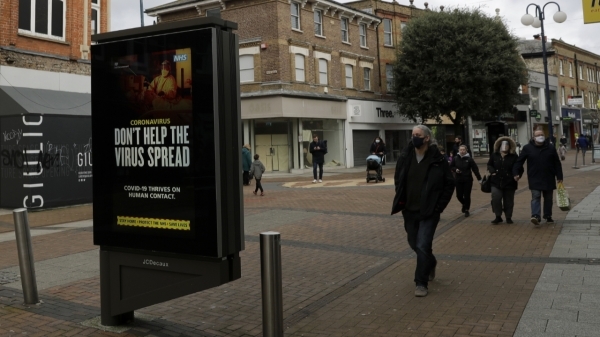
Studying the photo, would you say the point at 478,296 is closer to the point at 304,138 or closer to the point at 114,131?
the point at 114,131

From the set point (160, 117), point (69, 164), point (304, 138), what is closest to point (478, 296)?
point (160, 117)

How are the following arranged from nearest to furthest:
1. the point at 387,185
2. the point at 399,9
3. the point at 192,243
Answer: the point at 192,243
the point at 387,185
the point at 399,9

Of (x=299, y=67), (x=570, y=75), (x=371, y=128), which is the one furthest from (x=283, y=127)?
(x=570, y=75)

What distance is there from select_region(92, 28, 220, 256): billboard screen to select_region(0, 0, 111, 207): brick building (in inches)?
434

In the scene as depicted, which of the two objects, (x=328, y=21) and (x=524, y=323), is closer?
→ (x=524, y=323)

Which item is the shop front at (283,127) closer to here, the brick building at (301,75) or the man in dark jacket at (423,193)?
the brick building at (301,75)

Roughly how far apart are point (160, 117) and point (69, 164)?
1219 cm

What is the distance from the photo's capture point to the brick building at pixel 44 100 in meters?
14.6

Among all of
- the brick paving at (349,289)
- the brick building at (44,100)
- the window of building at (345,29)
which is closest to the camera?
the brick paving at (349,289)

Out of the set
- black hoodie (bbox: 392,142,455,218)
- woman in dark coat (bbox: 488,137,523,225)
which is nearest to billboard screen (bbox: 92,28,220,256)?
black hoodie (bbox: 392,142,455,218)

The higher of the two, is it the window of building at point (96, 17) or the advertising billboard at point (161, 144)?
the window of building at point (96, 17)

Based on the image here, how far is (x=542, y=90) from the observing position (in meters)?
54.5

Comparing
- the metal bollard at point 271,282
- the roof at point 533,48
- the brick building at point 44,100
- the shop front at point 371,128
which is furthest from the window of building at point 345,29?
the metal bollard at point 271,282

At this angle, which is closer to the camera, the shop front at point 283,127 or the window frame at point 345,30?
the shop front at point 283,127
